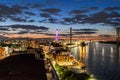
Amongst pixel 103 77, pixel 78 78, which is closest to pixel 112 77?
pixel 103 77

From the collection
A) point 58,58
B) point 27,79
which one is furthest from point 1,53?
point 27,79

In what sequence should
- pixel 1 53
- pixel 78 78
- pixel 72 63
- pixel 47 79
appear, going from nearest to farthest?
pixel 78 78, pixel 47 79, pixel 72 63, pixel 1 53

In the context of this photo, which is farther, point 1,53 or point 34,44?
point 34,44

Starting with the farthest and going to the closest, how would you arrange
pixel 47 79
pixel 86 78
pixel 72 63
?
pixel 72 63
pixel 47 79
pixel 86 78

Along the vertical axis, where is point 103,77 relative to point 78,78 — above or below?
below

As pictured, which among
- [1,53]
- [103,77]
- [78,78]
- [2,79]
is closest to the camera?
[78,78]

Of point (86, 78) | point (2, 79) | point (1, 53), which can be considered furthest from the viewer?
point (1, 53)

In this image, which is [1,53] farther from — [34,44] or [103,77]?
[34,44]

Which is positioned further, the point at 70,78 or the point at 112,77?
the point at 112,77

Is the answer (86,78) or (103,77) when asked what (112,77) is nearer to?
(103,77)
